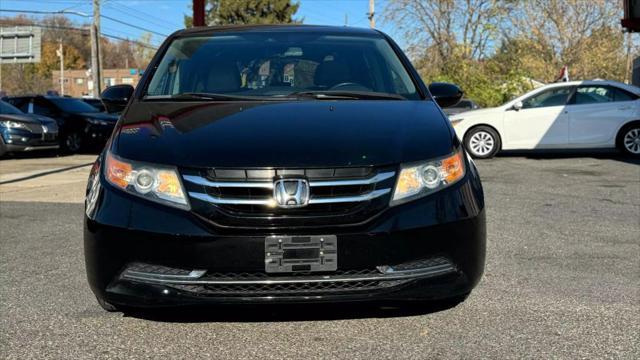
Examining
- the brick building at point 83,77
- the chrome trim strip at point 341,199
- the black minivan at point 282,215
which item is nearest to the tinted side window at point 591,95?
the black minivan at point 282,215

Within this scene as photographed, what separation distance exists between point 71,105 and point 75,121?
0.93 metres

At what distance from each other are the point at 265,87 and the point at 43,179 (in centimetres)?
844

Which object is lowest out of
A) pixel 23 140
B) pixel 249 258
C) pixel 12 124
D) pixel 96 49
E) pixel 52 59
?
pixel 249 258

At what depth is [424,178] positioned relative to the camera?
120 inches

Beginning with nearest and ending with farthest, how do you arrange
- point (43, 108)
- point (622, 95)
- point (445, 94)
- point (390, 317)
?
point (390, 317) < point (445, 94) < point (622, 95) < point (43, 108)

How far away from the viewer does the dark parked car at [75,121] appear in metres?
17.7

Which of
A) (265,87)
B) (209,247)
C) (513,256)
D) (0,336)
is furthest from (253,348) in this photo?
(513,256)

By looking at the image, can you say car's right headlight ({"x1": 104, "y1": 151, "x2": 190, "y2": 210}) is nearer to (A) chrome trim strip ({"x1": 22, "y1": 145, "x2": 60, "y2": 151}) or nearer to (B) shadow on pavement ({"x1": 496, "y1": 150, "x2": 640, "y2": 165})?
(B) shadow on pavement ({"x1": 496, "y1": 150, "x2": 640, "y2": 165})

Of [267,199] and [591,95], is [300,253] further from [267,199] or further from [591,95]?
[591,95]

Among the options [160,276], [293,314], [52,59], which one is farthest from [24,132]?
[52,59]

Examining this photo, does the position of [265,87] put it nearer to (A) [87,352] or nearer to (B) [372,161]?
(B) [372,161]

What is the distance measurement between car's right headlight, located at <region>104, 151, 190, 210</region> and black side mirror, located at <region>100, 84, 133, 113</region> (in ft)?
4.99

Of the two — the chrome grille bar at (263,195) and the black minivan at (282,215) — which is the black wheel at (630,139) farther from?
the chrome grille bar at (263,195)

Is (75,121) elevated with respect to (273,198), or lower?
elevated
